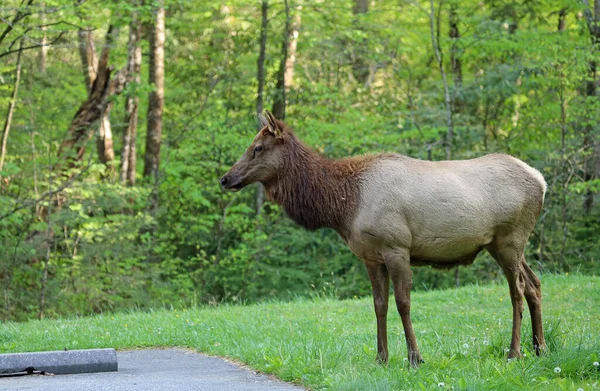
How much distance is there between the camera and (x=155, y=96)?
23562 mm

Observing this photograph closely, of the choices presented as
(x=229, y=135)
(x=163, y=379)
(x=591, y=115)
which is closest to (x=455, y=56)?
(x=591, y=115)

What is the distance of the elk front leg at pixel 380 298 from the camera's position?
8.35 m

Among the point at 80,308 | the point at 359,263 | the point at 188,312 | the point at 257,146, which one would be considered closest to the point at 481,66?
the point at 359,263

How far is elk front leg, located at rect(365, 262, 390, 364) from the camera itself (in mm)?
8352

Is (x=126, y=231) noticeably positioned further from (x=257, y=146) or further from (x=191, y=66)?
(x=257, y=146)

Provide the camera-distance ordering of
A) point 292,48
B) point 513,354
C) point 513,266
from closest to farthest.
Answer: point 513,354
point 513,266
point 292,48

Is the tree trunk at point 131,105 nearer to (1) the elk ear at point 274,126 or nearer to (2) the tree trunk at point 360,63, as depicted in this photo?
(2) the tree trunk at point 360,63

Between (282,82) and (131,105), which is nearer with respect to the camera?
(131,105)

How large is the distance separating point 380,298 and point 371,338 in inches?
74.3

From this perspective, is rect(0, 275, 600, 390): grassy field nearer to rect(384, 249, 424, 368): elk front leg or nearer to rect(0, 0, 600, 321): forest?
rect(384, 249, 424, 368): elk front leg

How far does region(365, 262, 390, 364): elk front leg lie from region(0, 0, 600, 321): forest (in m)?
9.04

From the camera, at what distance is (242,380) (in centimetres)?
789

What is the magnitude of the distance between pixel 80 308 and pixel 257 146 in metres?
11.8

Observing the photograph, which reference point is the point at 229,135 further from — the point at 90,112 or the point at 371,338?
the point at 371,338
